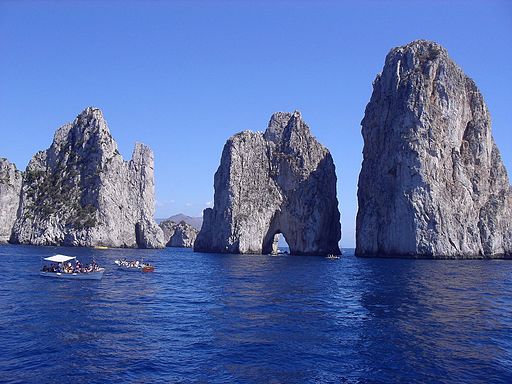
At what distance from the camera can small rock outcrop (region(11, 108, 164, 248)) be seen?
468ft

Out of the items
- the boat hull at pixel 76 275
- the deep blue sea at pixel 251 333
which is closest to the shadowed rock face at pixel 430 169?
the deep blue sea at pixel 251 333

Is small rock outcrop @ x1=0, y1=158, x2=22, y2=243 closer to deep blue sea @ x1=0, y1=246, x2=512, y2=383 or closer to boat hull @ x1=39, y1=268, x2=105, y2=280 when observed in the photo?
boat hull @ x1=39, y1=268, x2=105, y2=280

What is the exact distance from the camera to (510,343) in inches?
1160

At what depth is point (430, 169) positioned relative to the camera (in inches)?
4478

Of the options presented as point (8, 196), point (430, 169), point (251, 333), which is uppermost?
point (430, 169)

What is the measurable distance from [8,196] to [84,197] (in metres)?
25.1

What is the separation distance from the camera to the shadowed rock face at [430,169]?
112438 mm

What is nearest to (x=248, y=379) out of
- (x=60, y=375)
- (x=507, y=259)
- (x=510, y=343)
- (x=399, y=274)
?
(x=60, y=375)

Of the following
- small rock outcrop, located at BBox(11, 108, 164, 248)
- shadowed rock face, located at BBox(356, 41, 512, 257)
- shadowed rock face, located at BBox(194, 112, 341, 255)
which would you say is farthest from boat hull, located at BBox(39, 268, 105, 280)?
small rock outcrop, located at BBox(11, 108, 164, 248)

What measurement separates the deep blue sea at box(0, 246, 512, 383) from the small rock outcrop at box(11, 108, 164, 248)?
3662 inches

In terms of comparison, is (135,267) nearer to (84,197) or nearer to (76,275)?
(76,275)

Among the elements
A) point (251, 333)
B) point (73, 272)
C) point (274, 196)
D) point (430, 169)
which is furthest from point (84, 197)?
point (251, 333)

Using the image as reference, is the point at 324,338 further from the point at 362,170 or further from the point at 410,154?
the point at 362,170

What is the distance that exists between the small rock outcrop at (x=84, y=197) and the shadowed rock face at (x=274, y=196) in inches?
1109
